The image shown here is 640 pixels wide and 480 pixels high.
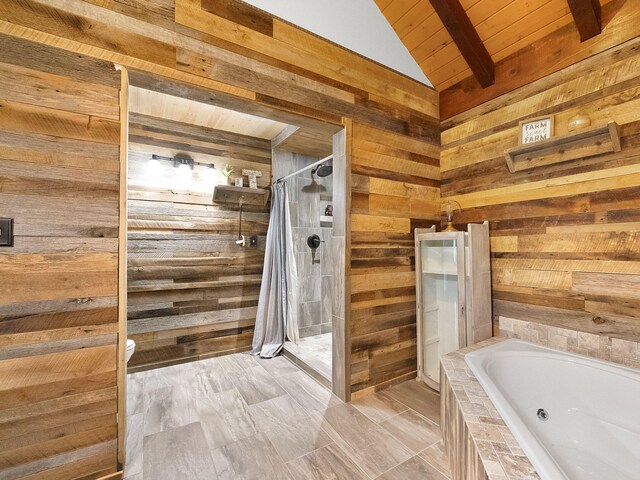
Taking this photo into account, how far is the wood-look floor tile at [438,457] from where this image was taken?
146 cm

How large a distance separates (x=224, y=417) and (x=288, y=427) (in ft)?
1.52

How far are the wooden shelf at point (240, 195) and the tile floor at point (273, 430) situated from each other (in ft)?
5.82

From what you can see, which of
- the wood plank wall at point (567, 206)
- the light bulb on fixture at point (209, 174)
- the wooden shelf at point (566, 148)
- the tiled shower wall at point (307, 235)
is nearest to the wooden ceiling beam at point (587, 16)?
the wood plank wall at point (567, 206)

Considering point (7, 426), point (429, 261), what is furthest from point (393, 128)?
point (7, 426)

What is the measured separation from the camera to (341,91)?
2.13 metres

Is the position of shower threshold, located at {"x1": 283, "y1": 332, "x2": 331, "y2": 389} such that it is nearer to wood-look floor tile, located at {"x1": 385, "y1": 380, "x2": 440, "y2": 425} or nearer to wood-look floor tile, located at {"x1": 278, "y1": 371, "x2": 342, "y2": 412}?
wood-look floor tile, located at {"x1": 278, "y1": 371, "x2": 342, "y2": 412}

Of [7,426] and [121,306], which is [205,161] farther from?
[7,426]

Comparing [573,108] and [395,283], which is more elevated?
[573,108]

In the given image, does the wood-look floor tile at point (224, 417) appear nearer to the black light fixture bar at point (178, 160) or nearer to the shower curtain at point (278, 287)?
the shower curtain at point (278, 287)

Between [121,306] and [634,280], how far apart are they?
2.86 meters

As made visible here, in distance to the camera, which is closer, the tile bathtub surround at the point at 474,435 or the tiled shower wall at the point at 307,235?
the tile bathtub surround at the point at 474,435

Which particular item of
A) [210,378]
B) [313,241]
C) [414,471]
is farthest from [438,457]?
[313,241]

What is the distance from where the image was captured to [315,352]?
116 inches

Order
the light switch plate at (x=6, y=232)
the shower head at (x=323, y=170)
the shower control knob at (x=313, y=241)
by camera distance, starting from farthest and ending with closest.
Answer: the shower control knob at (x=313, y=241) → the shower head at (x=323, y=170) → the light switch plate at (x=6, y=232)
